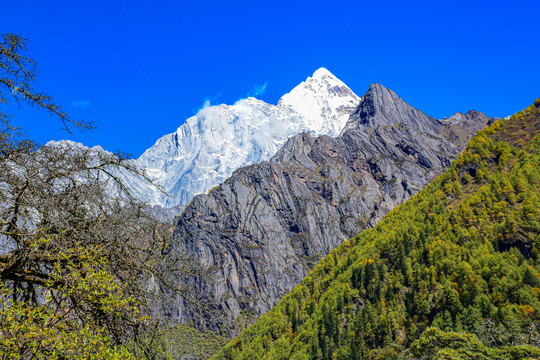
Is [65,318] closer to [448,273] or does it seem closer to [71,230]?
[71,230]

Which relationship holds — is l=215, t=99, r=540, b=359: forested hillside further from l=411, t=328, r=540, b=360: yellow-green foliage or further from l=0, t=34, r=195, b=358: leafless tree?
l=0, t=34, r=195, b=358: leafless tree

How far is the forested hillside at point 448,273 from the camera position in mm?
82562

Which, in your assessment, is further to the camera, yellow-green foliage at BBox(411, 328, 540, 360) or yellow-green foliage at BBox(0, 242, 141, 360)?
yellow-green foliage at BBox(411, 328, 540, 360)

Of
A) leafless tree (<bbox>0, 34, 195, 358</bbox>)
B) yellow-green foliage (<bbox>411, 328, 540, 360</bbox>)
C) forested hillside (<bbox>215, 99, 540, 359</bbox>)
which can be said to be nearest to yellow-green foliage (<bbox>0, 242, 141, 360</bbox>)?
leafless tree (<bbox>0, 34, 195, 358</bbox>)

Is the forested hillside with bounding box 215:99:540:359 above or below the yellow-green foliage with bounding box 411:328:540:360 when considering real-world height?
above

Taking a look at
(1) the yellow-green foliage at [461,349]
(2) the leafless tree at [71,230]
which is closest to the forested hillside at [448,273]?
(1) the yellow-green foliage at [461,349]

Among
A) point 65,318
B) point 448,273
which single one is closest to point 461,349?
point 65,318

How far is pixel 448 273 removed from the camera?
9969cm

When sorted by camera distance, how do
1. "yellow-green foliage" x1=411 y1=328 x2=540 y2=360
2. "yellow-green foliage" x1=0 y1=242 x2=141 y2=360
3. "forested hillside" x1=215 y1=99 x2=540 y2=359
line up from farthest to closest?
"forested hillside" x1=215 y1=99 x2=540 y2=359
"yellow-green foliage" x1=411 y1=328 x2=540 y2=360
"yellow-green foliage" x1=0 y1=242 x2=141 y2=360

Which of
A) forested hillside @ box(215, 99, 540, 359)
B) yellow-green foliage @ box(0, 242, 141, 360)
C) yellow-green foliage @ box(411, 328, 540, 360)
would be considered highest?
forested hillside @ box(215, 99, 540, 359)

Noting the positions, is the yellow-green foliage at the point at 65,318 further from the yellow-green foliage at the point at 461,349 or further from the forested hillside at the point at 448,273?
the forested hillside at the point at 448,273

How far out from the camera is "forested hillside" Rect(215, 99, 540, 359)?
271ft

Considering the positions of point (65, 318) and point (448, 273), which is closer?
point (65, 318)

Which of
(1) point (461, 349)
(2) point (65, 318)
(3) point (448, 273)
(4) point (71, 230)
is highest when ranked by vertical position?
(3) point (448, 273)
